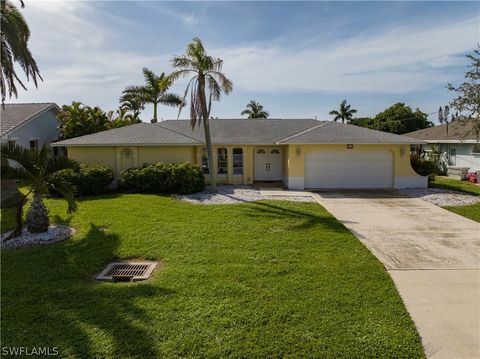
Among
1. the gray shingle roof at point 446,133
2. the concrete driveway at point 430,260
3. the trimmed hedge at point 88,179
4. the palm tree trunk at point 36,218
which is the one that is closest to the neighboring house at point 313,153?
the trimmed hedge at point 88,179

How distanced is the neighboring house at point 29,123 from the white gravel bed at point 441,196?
20200 millimetres

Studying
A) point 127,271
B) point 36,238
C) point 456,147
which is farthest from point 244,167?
point 456,147

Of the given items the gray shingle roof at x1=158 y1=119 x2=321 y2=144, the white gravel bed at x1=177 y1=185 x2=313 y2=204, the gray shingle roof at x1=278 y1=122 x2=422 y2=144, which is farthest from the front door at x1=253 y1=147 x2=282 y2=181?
the white gravel bed at x1=177 y1=185 x2=313 y2=204

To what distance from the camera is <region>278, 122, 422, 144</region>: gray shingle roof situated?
17.1m

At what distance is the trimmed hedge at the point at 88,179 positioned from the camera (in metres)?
14.9

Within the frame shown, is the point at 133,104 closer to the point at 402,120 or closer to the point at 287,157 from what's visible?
the point at 287,157

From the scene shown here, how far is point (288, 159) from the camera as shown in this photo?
17812 mm

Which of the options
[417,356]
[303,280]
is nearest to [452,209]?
[303,280]

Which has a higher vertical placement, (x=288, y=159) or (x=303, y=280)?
(x=288, y=159)

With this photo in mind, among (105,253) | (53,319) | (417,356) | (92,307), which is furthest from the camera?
(105,253)

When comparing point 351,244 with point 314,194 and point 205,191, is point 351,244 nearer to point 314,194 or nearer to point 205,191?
point 314,194

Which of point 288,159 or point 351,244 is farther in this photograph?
point 288,159

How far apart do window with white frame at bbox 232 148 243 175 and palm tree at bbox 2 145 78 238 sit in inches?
435

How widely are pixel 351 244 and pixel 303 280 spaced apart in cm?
267
